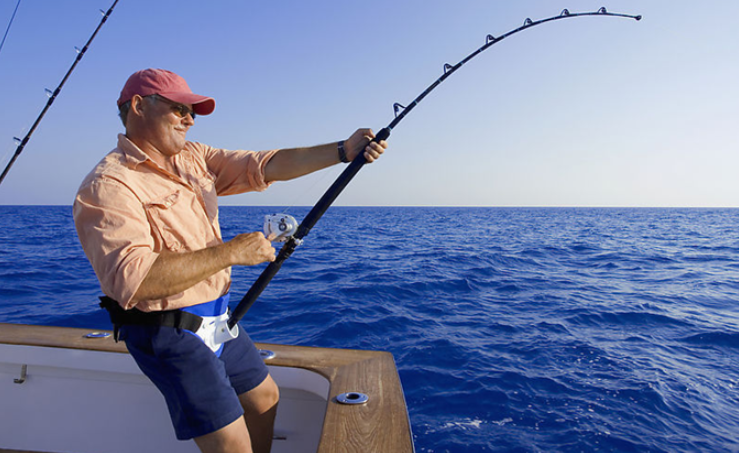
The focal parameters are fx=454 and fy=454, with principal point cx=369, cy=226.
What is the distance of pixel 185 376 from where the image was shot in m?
1.44

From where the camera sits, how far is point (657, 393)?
380 cm

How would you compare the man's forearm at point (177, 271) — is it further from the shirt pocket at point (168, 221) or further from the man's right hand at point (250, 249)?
the shirt pocket at point (168, 221)

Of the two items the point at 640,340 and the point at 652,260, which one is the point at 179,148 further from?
the point at 652,260

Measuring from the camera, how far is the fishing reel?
1.71 m

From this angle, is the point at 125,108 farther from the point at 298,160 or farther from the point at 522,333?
the point at 522,333

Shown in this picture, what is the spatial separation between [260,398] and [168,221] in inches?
33.3

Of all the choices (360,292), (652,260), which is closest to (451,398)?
(360,292)

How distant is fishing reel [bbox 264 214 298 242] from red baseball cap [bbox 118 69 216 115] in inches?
19.0

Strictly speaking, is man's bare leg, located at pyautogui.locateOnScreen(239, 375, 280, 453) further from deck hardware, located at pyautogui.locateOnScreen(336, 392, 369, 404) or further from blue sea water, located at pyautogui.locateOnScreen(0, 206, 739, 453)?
blue sea water, located at pyautogui.locateOnScreen(0, 206, 739, 453)

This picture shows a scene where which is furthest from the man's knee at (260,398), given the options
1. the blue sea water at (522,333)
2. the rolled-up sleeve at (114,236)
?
the blue sea water at (522,333)

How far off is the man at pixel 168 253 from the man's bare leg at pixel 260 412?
158 millimetres

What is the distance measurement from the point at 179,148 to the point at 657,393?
414 centimetres

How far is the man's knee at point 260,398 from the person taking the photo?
6.02ft

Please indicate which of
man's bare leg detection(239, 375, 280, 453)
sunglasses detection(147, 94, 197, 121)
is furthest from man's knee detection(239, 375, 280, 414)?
sunglasses detection(147, 94, 197, 121)
